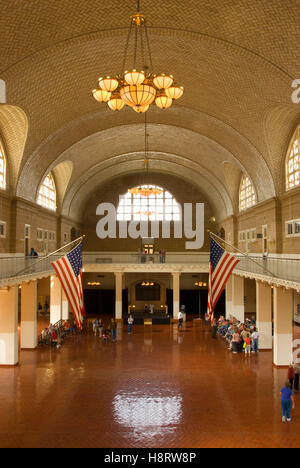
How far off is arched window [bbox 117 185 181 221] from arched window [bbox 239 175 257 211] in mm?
9833

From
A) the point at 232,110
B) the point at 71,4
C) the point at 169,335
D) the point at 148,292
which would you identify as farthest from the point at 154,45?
the point at 148,292

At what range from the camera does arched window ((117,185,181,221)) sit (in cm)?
3775

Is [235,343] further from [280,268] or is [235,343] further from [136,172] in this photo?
[136,172]

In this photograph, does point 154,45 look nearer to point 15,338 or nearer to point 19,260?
point 19,260

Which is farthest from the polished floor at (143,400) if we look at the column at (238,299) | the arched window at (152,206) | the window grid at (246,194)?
the arched window at (152,206)

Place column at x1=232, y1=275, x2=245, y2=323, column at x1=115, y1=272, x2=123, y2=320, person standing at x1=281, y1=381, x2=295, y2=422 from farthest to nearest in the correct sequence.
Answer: column at x1=115, y1=272, x2=123, y2=320
column at x1=232, y1=275, x2=245, y2=323
person standing at x1=281, y1=381, x2=295, y2=422

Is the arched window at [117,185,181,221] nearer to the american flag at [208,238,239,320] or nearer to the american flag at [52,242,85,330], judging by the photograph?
the american flag at [208,238,239,320]

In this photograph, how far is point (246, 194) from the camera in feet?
89.7

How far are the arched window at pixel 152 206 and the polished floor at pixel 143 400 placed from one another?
19.2m

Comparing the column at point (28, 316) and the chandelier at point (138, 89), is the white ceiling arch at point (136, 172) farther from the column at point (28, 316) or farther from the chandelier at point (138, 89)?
the chandelier at point (138, 89)

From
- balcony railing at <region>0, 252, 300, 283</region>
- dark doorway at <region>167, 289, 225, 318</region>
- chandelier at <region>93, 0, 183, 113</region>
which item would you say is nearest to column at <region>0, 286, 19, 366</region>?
balcony railing at <region>0, 252, 300, 283</region>

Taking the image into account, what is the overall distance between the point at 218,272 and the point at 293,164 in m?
7.53

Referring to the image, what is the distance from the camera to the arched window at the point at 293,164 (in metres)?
18.7

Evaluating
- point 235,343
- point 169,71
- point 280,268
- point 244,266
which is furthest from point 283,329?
point 169,71
